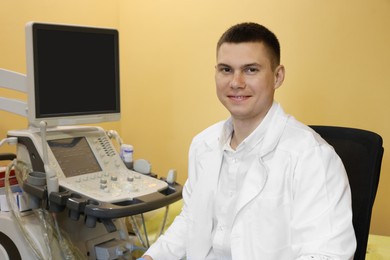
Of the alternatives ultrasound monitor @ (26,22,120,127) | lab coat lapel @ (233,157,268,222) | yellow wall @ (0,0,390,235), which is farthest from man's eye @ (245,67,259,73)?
yellow wall @ (0,0,390,235)

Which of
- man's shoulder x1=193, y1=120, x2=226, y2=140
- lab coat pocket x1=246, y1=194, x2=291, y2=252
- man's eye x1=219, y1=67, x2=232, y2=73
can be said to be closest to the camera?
lab coat pocket x1=246, y1=194, x2=291, y2=252

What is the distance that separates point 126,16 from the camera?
9.81 ft

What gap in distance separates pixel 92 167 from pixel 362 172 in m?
1.16

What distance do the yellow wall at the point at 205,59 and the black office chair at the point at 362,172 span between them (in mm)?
1069

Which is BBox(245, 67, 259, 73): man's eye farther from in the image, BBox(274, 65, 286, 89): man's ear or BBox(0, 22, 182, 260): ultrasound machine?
BBox(0, 22, 182, 260): ultrasound machine

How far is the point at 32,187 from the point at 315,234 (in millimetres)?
1123

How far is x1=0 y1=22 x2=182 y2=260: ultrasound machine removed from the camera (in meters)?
1.69

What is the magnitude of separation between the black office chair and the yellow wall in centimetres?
107

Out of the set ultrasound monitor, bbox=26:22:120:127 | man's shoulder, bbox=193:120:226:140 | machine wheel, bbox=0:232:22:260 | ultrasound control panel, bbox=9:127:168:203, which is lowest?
→ machine wheel, bbox=0:232:22:260

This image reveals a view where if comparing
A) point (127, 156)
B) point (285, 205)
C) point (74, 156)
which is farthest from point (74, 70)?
point (285, 205)

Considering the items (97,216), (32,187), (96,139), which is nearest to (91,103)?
(96,139)

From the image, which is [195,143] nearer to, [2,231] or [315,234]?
[315,234]

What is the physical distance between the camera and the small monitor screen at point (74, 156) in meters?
1.84

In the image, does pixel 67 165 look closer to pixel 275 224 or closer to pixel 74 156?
pixel 74 156
